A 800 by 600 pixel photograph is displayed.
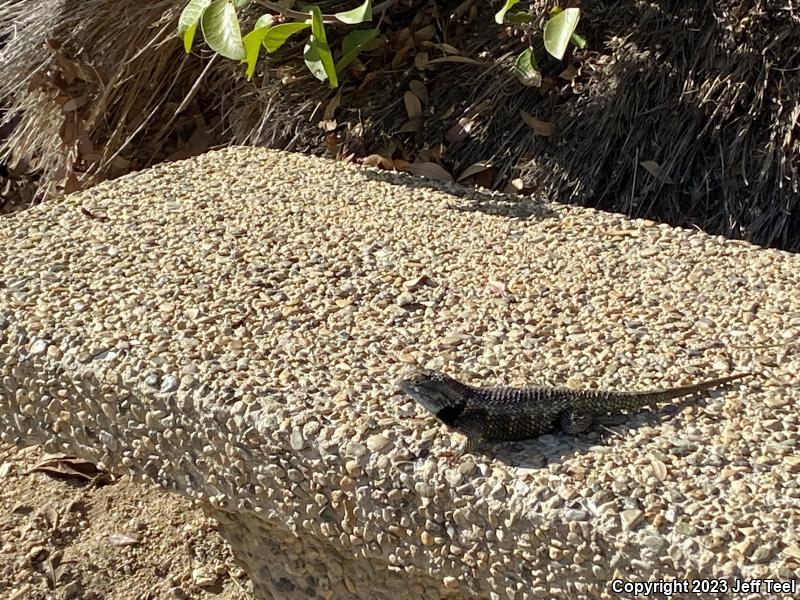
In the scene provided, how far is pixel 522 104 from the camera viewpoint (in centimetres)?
360

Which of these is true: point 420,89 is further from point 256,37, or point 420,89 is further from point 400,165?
point 256,37

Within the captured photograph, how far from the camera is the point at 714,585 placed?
59.6 inches

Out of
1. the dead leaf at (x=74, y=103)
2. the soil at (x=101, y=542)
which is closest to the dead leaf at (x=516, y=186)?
the soil at (x=101, y=542)

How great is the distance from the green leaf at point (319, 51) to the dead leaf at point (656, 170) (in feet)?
3.49

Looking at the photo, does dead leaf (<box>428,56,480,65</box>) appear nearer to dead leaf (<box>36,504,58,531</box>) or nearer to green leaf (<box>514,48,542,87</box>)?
green leaf (<box>514,48,542,87</box>)

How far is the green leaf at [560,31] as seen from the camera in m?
2.79

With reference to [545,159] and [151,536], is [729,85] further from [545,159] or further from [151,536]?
[151,536]

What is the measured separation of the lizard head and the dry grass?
169cm

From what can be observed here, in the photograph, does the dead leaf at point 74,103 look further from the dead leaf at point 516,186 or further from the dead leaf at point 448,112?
the dead leaf at point 516,186

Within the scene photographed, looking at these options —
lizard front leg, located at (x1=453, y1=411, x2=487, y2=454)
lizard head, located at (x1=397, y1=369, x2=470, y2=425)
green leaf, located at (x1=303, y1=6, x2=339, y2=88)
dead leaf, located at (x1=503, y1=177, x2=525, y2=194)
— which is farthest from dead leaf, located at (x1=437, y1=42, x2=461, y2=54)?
lizard front leg, located at (x1=453, y1=411, x2=487, y2=454)

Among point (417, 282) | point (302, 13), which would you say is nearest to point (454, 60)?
point (302, 13)

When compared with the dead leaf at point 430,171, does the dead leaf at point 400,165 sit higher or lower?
higher

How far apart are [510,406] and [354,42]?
2.01 metres

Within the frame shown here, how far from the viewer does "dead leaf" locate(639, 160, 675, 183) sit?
132 inches
